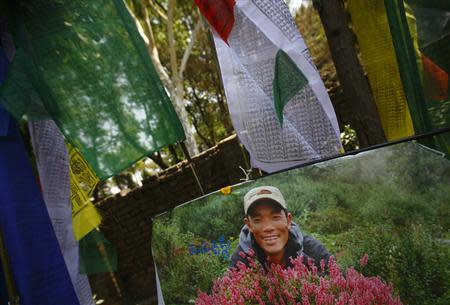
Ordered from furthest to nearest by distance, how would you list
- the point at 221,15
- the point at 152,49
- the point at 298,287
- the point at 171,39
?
the point at 171,39, the point at 152,49, the point at 221,15, the point at 298,287

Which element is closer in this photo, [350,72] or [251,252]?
[251,252]

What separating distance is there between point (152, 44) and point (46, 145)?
6704mm

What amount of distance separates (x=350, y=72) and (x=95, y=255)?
1772mm

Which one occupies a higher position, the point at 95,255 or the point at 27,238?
the point at 27,238

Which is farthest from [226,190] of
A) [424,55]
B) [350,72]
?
[350,72]

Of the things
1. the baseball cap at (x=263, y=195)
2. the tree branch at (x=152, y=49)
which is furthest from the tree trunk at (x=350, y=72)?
the tree branch at (x=152, y=49)

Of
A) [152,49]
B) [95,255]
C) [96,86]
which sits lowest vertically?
[95,255]

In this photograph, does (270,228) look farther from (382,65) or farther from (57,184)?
(57,184)

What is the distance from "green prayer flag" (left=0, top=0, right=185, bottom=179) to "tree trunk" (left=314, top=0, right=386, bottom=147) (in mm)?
1065

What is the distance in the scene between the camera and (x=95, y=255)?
2.46m

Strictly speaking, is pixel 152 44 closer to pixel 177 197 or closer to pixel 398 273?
pixel 177 197

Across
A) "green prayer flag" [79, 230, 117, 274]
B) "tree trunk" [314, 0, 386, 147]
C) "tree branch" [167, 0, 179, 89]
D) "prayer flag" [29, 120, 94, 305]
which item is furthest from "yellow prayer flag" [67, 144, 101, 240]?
"tree branch" [167, 0, 179, 89]

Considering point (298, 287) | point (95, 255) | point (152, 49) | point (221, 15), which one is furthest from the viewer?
point (152, 49)

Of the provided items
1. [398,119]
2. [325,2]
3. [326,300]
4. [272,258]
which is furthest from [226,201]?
[325,2]
